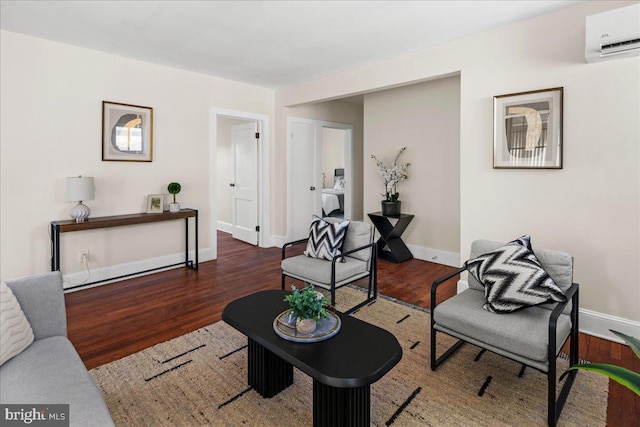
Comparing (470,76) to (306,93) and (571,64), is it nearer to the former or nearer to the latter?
(571,64)

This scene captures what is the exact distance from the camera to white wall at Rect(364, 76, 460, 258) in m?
4.57

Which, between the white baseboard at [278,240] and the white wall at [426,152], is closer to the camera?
the white wall at [426,152]

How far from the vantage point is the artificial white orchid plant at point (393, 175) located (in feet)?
16.4

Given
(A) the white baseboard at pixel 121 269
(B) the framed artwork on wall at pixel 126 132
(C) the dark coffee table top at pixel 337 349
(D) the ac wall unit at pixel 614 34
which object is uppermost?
(D) the ac wall unit at pixel 614 34

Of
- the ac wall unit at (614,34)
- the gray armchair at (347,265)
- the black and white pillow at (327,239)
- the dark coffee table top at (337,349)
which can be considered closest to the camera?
the dark coffee table top at (337,349)

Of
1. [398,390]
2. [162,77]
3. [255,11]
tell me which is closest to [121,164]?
[162,77]

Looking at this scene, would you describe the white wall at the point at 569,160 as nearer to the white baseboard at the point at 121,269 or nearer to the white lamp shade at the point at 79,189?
the white baseboard at the point at 121,269

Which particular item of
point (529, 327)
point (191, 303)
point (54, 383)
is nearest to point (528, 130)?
point (529, 327)

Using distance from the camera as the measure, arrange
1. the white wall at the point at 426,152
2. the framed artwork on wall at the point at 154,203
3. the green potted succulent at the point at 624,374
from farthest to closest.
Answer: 1. the white wall at the point at 426,152
2. the framed artwork on wall at the point at 154,203
3. the green potted succulent at the point at 624,374

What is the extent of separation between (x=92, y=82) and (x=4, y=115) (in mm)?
857

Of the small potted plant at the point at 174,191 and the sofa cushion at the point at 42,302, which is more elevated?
the small potted plant at the point at 174,191

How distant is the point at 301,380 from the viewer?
6.91 ft

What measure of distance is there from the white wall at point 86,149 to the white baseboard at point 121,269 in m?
0.04

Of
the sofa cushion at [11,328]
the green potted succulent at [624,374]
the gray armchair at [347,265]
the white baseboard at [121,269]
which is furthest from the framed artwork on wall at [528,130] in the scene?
the white baseboard at [121,269]
